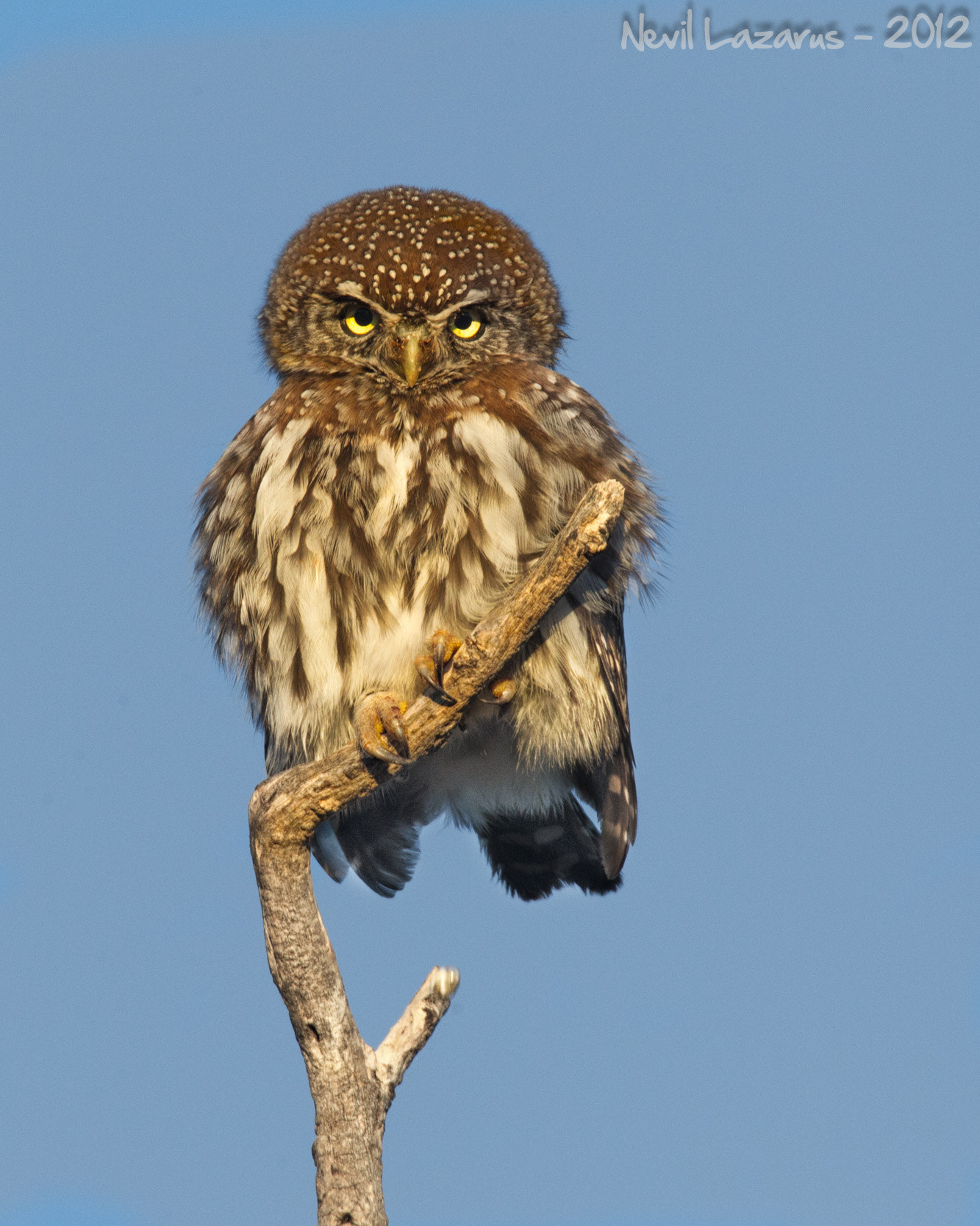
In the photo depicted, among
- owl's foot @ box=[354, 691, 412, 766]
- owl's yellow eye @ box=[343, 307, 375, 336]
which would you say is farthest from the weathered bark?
owl's yellow eye @ box=[343, 307, 375, 336]

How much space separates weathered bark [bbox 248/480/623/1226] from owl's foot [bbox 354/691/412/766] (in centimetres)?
3

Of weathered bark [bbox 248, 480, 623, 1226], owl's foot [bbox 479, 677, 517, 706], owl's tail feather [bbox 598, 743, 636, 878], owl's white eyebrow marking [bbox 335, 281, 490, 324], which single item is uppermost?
owl's white eyebrow marking [bbox 335, 281, 490, 324]

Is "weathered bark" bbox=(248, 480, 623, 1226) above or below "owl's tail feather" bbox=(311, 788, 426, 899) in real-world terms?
below

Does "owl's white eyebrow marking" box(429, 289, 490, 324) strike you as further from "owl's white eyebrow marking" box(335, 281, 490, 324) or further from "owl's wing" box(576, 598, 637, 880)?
"owl's wing" box(576, 598, 637, 880)

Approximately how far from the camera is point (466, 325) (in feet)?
13.8

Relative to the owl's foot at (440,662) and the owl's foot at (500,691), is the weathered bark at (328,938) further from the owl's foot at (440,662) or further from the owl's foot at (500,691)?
the owl's foot at (500,691)

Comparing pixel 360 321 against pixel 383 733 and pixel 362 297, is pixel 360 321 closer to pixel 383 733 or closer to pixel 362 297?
pixel 362 297

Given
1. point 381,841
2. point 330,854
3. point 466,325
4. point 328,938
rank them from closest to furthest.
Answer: point 328,938
point 466,325
point 330,854
point 381,841

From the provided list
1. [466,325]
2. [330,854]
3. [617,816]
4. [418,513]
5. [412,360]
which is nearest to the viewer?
[418,513]

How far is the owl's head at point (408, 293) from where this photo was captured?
4105mm

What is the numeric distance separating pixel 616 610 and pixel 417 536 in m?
0.74

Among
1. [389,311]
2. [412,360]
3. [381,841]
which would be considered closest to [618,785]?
[381,841]

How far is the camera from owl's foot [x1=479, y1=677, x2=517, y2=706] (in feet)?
13.0

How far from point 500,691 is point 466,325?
1086mm
